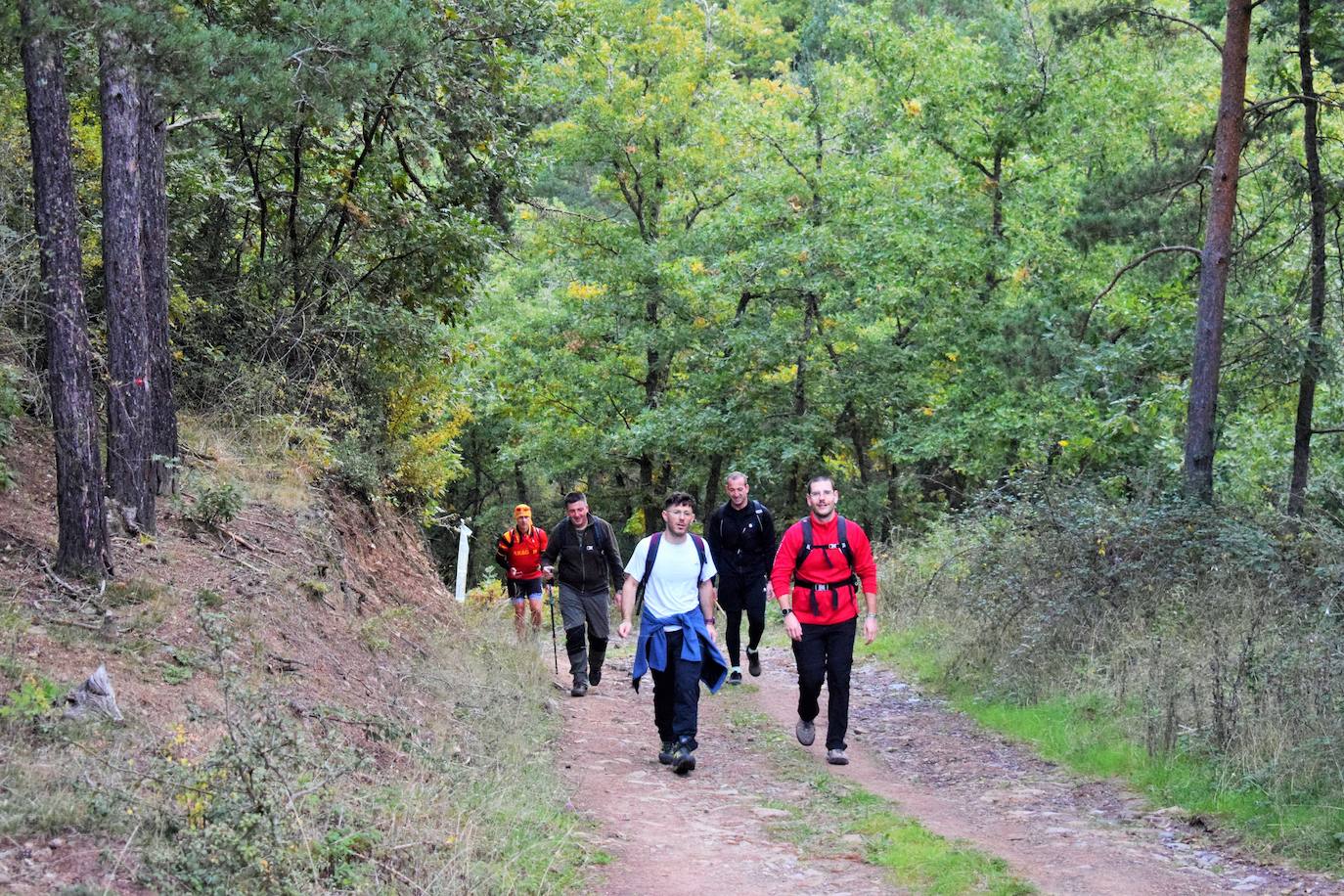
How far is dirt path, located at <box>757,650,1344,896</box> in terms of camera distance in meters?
6.11

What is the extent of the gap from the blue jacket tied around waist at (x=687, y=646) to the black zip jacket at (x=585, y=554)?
3.04 m

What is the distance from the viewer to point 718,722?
10953 mm

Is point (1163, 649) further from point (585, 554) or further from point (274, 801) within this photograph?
point (274, 801)

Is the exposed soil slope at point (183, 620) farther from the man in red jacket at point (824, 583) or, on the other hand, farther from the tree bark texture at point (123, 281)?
the man in red jacket at point (824, 583)

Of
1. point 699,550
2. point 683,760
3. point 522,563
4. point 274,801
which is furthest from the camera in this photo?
point 522,563

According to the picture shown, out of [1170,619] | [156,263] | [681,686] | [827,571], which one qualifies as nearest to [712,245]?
[1170,619]

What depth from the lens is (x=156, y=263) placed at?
30.3ft

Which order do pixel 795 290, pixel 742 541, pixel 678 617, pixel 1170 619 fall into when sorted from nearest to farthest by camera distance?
1. pixel 678 617
2. pixel 1170 619
3. pixel 742 541
4. pixel 795 290

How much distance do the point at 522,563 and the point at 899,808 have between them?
21.8ft

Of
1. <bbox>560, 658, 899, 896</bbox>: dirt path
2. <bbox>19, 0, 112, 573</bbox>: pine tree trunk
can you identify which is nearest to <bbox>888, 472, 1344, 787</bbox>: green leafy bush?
<bbox>560, 658, 899, 896</bbox>: dirt path

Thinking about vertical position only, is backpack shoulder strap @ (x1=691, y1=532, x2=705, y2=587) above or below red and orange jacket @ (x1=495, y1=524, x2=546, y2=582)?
above

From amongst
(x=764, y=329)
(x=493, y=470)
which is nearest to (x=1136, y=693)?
(x=764, y=329)

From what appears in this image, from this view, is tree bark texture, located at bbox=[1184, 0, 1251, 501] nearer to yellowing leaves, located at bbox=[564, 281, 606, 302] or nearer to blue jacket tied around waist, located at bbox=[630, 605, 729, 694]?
blue jacket tied around waist, located at bbox=[630, 605, 729, 694]

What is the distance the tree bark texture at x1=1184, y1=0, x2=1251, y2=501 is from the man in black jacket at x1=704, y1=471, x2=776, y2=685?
441 centimetres
